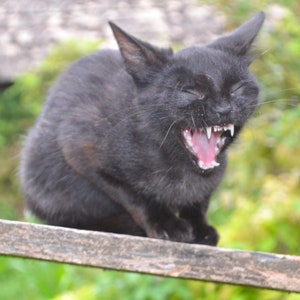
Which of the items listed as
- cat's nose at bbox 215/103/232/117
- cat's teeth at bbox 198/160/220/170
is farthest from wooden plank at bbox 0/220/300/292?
cat's nose at bbox 215/103/232/117

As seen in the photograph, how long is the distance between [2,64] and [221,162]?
6.44 m

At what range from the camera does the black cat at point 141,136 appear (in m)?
2.95

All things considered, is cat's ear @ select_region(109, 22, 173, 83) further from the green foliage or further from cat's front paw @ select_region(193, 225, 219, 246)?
the green foliage

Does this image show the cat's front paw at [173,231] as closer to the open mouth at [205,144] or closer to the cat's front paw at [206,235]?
the cat's front paw at [206,235]

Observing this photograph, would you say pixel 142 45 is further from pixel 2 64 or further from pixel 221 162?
pixel 2 64

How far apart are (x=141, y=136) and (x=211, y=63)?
40cm

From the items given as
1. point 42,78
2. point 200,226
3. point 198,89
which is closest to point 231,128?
point 198,89

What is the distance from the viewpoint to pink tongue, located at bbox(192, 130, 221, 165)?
9.80 feet

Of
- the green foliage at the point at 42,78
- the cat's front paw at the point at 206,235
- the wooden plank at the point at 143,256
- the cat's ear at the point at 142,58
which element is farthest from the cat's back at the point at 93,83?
the green foliage at the point at 42,78

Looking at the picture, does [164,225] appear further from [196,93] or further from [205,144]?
[196,93]

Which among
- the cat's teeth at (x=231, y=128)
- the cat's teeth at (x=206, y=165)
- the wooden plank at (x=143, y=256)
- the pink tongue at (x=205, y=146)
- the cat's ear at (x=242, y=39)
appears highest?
the cat's ear at (x=242, y=39)

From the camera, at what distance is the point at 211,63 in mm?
2982

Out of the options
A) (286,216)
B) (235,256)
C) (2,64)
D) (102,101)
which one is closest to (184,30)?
(2,64)

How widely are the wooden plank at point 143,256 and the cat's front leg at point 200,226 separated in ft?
1.67
